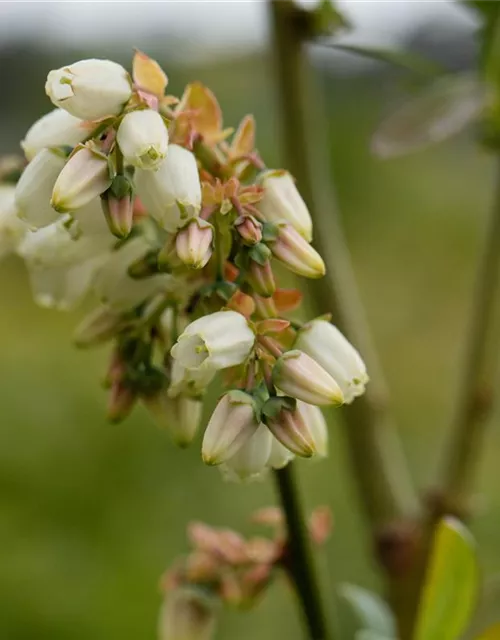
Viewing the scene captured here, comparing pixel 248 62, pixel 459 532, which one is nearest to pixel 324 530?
pixel 459 532

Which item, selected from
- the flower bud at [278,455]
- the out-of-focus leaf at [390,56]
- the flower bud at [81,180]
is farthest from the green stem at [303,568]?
the out-of-focus leaf at [390,56]

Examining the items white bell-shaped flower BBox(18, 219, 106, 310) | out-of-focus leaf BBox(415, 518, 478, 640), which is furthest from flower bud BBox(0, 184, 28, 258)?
out-of-focus leaf BBox(415, 518, 478, 640)

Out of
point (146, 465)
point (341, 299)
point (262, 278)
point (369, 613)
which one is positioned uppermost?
point (262, 278)

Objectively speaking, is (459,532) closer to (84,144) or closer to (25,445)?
(84,144)

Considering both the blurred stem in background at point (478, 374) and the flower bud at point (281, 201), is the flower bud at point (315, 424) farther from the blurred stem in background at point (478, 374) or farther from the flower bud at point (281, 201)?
the blurred stem in background at point (478, 374)

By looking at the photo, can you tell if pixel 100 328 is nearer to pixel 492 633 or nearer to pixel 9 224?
pixel 9 224

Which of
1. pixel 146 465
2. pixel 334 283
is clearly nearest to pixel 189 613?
pixel 334 283
